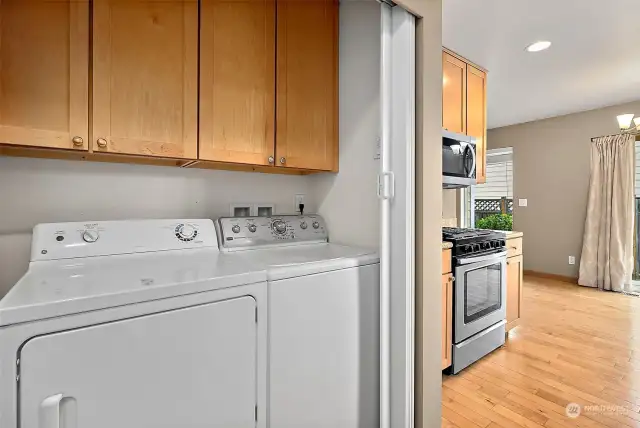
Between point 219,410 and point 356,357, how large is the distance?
23.9 inches

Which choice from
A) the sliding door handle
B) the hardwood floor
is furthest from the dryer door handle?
the hardwood floor

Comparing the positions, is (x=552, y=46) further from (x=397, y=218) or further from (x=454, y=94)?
(x=397, y=218)

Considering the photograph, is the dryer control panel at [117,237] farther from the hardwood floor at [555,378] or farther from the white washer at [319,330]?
the hardwood floor at [555,378]

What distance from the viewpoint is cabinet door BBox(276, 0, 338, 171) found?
5.49ft

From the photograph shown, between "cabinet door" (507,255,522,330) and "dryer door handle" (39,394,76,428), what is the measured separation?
2.94 meters

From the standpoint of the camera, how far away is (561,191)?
4.76 meters

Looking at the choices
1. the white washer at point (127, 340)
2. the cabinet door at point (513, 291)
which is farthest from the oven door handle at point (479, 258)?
the white washer at point (127, 340)

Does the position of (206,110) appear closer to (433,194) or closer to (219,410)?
(433,194)

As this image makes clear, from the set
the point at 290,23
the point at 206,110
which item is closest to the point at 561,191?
the point at 290,23

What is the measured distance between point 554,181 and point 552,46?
2.85m

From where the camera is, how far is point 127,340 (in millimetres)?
892

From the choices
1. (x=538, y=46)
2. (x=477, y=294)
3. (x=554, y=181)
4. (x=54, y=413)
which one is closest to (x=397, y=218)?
(x=54, y=413)

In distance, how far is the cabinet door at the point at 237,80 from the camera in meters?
1.46

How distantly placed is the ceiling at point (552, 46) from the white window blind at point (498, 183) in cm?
150
